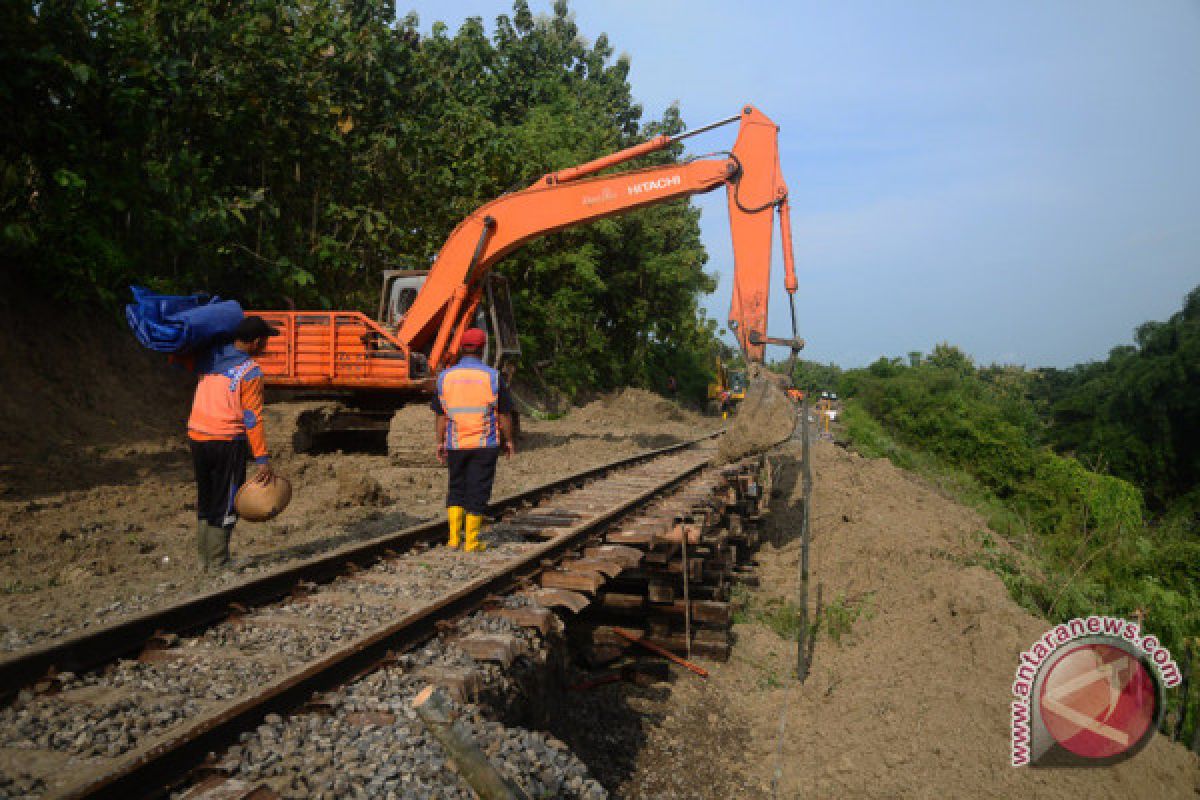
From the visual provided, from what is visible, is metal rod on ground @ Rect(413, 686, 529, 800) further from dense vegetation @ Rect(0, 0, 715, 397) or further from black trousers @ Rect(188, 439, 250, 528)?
dense vegetation @ Rect(0, 0, 715, 397)

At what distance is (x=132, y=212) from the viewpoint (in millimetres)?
12758

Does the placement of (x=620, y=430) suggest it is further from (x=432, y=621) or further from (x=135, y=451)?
(x=432, y=621)

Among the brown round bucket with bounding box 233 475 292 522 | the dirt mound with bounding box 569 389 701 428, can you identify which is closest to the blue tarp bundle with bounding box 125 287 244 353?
the brown round bucket with bounding box 233 475 292 522

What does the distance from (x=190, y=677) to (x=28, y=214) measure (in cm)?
1096

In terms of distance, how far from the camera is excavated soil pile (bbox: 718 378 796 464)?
8656 millimetres

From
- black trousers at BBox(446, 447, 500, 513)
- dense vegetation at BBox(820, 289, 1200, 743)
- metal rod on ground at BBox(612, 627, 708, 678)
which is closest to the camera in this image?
black trousers at BBox(446, 447, 500, 513)

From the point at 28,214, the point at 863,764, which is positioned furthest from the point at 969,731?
the point at 28,214

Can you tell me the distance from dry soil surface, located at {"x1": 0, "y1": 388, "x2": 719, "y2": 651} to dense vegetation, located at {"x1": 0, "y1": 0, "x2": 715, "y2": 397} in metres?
2.66

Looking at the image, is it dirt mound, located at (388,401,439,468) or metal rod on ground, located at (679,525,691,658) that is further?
dirt mound, located at (388,401,439,468)

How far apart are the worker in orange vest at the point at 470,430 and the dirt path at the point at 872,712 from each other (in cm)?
176

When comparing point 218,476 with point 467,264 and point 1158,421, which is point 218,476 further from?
point 1158,421

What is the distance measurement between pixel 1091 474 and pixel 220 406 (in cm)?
1982

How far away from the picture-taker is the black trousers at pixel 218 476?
5.47 metres

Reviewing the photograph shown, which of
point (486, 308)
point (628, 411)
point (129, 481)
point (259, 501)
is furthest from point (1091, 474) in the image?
point (129, 481)
